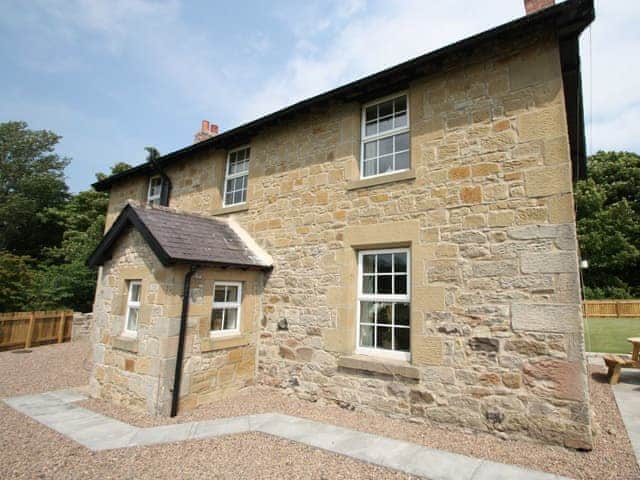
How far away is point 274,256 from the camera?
7.40m

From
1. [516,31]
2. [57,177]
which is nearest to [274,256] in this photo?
[516,31]

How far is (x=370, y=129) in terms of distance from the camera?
6.77 m

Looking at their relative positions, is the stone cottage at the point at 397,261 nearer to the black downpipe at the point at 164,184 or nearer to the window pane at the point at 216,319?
the window pane at the point at 216,319

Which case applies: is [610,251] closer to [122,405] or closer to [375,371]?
[375,371]

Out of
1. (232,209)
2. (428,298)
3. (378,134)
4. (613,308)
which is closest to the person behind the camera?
(428,298)

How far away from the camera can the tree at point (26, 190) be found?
28094 mm

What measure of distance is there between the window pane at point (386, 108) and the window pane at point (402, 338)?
4048 millimetres

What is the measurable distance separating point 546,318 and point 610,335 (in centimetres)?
1357

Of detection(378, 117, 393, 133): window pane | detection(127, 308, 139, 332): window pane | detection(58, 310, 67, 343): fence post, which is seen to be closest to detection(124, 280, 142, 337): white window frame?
detection(127, 308, 139, 332): window pane

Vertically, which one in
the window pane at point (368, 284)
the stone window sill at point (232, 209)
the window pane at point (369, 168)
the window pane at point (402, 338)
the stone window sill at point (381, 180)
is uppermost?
the window pane at point (369, 168)

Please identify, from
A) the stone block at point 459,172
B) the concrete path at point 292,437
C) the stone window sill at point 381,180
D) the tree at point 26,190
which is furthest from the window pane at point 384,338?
the tree at point 26,190

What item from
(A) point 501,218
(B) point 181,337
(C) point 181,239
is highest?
(A) point 501,218

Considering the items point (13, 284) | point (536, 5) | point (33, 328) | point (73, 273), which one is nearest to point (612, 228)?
point (536, 5)

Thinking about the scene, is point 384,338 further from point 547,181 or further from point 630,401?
point 630,401
